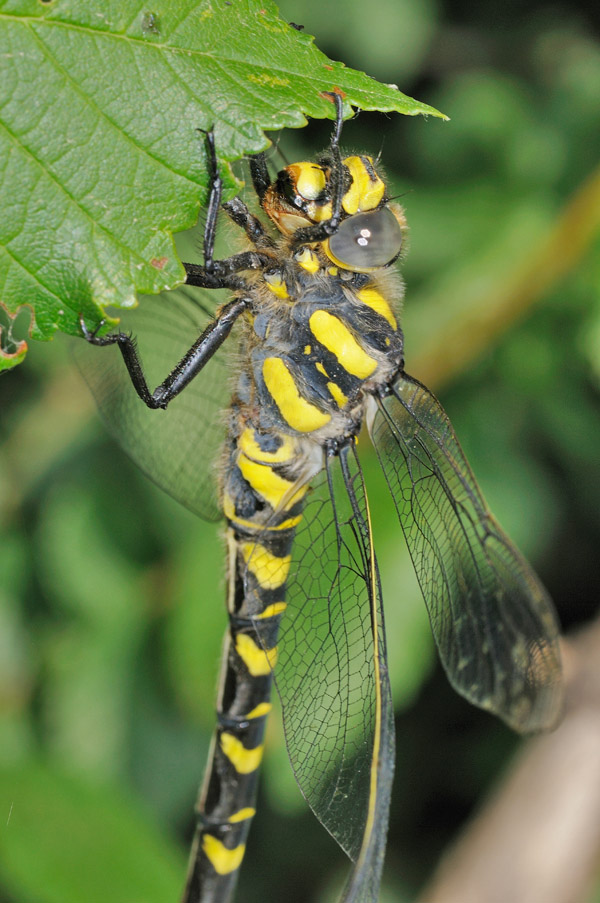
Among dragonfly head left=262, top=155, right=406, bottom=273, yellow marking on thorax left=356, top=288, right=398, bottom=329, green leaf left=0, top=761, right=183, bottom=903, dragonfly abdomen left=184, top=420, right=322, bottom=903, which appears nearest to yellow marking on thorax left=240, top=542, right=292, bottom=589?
dragonfly abdomen left=184, top=420, right=322, bottom=903

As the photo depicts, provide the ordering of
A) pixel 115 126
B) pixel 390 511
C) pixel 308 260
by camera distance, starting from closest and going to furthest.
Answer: pixel 115 126, pixel 308 260, pixel 390 511

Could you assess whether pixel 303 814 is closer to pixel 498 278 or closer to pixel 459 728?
pixel 459 728

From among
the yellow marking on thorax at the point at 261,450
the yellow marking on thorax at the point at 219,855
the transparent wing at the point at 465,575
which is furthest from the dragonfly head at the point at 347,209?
the yellow marking on thorax at the point at 219,855

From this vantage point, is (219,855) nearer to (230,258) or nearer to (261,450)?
(261,450)

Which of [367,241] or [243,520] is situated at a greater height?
[367,241]

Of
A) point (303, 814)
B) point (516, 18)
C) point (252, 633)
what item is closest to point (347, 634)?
point (252, 633)

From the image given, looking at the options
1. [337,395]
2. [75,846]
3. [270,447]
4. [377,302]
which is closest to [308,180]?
[377,302]

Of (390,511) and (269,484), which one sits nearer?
(269,484)

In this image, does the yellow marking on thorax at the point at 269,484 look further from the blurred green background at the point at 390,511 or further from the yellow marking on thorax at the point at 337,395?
the blurred green background at the point at 390,511
